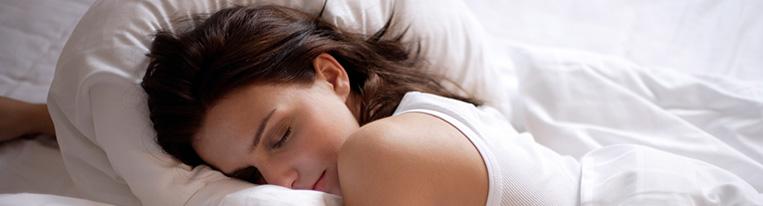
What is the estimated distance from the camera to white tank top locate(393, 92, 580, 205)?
0.82 metres

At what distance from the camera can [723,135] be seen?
1070 mm

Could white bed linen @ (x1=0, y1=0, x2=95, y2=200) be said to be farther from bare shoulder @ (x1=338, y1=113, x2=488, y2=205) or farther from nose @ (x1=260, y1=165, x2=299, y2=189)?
bare shoulder @ (x1=338, y1=113, x2=488, y2=205)

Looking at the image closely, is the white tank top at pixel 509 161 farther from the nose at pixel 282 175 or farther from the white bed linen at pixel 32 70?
the white bed linen at pixel 32 70

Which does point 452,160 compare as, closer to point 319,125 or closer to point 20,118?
point 319,125

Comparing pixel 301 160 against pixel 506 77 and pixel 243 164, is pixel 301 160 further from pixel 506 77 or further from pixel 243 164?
pixel 506 77

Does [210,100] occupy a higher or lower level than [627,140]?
higher

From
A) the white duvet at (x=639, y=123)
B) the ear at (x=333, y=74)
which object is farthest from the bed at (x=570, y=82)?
the ear at (x=333, y=74)

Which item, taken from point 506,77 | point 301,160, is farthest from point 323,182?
point 506,77

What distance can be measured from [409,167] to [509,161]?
14 centimetres

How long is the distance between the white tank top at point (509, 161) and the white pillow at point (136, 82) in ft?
0.57

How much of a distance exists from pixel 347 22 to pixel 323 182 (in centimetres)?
31

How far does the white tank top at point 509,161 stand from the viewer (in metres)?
0.82

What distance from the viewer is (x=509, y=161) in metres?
0.85

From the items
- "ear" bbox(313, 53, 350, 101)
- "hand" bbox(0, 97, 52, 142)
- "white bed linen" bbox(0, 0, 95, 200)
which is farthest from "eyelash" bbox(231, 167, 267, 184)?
"hand" bbox(0, 97, 52, 142)
